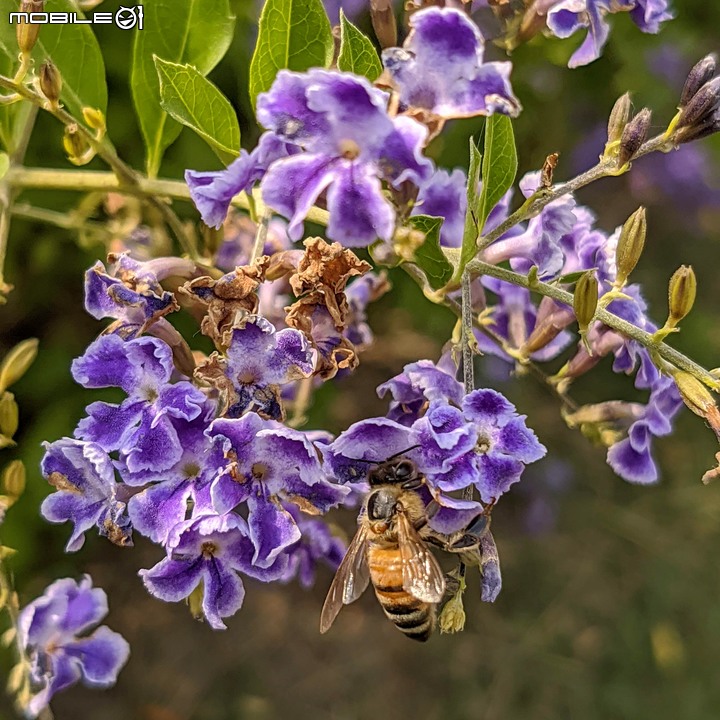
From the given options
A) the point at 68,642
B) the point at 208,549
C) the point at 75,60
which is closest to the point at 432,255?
the point at 208,549

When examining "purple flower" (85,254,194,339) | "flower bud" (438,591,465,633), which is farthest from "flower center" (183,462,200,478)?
"flower bud" (438,591,465,633)

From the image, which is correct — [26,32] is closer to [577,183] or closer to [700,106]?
[577,183]

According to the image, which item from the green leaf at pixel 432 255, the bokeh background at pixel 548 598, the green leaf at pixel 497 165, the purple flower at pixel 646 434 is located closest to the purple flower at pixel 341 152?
the green leaf at pixel 432 255

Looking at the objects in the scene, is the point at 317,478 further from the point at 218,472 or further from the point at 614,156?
the point at 614,156

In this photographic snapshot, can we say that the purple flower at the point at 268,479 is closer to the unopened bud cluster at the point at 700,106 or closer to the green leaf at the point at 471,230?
the green leaf at the point at 471,230

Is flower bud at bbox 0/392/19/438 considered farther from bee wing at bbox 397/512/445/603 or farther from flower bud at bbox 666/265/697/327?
flower bud at bbox 666/265/697/327
